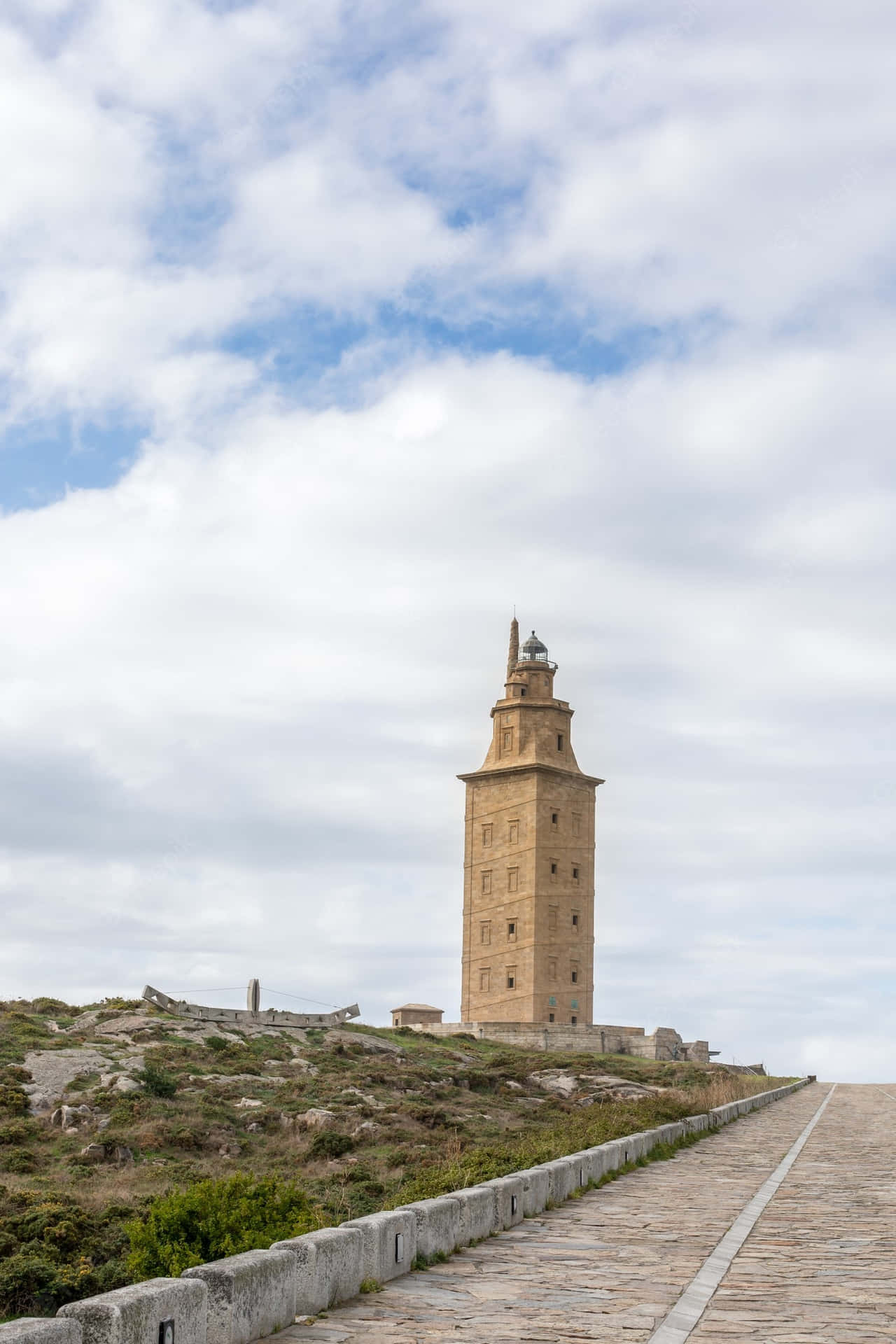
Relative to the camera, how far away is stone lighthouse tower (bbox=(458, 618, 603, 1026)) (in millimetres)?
69000

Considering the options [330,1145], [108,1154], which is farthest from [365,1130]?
[108,1154]

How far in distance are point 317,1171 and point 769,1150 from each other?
39.0 feet

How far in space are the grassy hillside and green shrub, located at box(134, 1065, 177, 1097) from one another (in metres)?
0.08

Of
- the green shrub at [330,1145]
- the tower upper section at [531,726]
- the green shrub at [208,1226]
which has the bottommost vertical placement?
the green shrub at [330,1145]

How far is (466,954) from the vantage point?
72062 mm

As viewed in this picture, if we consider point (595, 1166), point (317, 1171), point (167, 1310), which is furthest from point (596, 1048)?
point (167, 1310)

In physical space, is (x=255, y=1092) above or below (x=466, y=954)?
below

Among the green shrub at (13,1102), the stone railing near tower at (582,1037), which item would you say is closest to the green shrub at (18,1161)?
the green shrub at (13,1102)

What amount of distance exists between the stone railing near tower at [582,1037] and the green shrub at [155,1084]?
24041 millimetres

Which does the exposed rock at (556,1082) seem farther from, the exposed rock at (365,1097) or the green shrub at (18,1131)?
the green shrub at (18,1131)

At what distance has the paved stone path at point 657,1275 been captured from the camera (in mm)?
6855

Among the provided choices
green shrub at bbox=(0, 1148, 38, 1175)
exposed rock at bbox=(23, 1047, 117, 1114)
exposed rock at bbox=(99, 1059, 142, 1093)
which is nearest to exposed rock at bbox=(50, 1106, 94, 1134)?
exposed rock at bbox=(23, 1047, 117, 1114)

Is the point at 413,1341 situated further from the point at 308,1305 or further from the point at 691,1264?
the point at 691,1264

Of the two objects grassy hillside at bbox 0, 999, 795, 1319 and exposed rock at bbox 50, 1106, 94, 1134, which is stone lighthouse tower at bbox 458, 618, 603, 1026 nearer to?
grassy hillside at bbox 0, 999, 795, 1319
